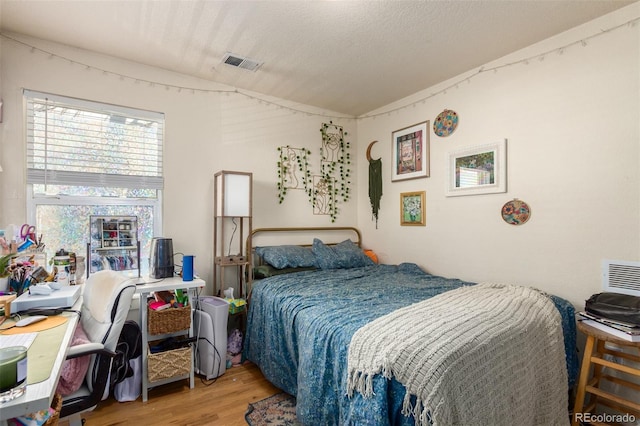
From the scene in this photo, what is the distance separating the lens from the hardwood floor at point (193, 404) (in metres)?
1.97

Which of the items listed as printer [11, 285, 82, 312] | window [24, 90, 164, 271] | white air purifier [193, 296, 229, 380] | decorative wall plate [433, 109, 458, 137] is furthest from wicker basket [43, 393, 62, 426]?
decorative wall plate [433, 109, 458, 137]

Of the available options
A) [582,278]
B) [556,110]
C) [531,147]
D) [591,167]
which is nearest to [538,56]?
[556,110]

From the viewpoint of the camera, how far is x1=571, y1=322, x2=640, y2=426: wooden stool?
5.72 ft

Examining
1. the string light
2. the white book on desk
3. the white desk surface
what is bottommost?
the white book on desk

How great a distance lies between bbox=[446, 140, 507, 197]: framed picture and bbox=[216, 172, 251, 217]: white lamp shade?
192 cm

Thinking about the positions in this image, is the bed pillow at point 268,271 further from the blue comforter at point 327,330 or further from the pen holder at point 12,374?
the pen holder at point 12,374

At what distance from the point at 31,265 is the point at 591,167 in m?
3.64

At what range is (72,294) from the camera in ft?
5.46

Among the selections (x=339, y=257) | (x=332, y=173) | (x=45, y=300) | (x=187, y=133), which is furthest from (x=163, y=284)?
(x=332, y=173)

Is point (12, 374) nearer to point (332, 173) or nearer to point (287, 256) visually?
point (287, 256)

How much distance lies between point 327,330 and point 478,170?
2002 millimetres

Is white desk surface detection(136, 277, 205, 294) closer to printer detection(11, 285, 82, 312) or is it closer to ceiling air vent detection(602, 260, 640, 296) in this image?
Result: printer detection(11, 285, 82, 312)

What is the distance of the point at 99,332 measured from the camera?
150cm

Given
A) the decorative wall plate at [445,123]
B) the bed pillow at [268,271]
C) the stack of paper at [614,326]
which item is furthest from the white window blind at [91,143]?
the stack of paper at [614,326]
